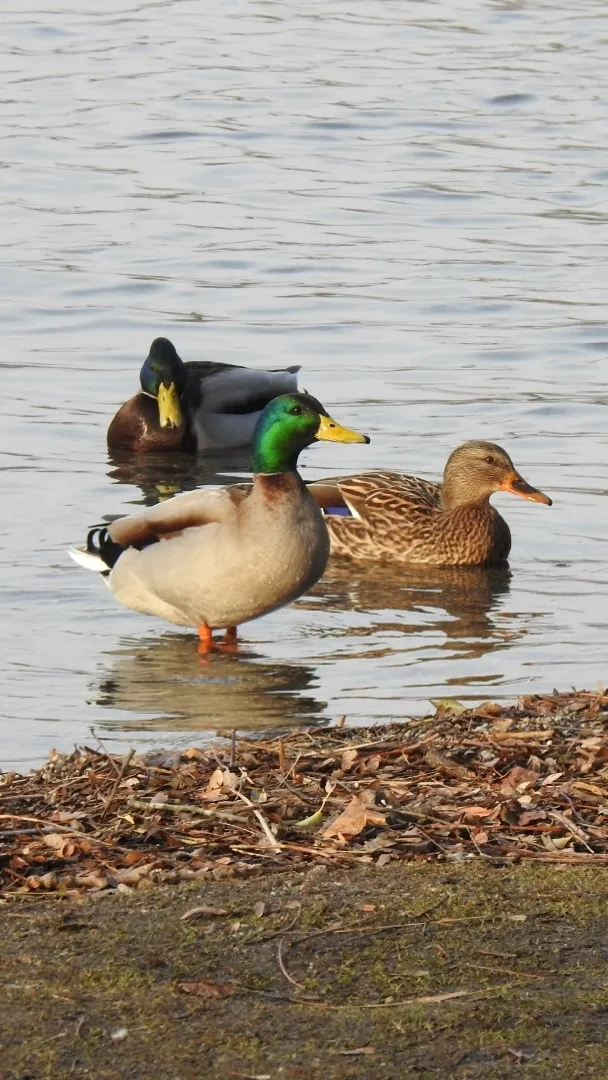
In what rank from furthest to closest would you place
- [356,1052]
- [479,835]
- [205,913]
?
[479,835] → [205,913] → [356,1052]

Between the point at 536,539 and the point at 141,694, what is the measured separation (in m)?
3.58

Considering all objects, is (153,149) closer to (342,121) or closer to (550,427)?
(342,121)

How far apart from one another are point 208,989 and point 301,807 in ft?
3.70

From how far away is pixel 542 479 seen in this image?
11570 millimetres


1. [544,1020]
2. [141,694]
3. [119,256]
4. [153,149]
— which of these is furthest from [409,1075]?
[153,149]

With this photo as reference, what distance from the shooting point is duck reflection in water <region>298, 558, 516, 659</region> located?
8.89 metres

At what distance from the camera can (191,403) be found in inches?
539

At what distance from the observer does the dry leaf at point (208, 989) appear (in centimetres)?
375

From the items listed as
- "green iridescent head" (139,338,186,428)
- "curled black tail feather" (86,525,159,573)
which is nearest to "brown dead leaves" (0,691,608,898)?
"curled black tail feather" (86,525,159,573)

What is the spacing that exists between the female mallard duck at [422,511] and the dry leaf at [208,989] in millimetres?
6828

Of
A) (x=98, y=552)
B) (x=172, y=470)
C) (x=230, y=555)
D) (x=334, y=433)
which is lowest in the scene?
(x=172, y=470)

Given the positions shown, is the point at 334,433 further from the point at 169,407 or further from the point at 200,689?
the point at 169,407

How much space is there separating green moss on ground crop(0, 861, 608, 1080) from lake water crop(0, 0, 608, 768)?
2753mm

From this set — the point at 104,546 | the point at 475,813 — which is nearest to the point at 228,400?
the point at 104,546
